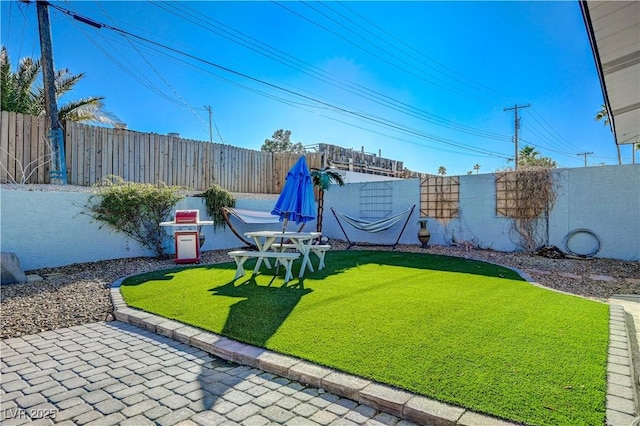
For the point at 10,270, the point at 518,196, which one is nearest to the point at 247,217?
the point at 10,270

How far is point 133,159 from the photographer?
7977 mm

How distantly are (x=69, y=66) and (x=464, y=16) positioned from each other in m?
11.6

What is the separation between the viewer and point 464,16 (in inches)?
333

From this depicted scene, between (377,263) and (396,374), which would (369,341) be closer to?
(396,374)

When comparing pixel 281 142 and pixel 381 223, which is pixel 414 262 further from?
pixel 281 142

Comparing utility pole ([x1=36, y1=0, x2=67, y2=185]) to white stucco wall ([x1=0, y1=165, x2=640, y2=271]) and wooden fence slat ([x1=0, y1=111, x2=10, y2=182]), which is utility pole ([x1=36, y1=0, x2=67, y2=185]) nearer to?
wooden fence slat ([x1=0, y1=111, x2=10, y2=182])

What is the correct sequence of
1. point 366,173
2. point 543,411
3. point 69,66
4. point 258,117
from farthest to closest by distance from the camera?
point 366,173 → point 258,117 → point 69,66 → point 543,411

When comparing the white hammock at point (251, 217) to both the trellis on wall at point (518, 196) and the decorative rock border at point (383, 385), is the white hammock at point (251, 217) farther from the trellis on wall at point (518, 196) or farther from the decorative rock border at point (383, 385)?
the trellis on wall at point (518, 196)

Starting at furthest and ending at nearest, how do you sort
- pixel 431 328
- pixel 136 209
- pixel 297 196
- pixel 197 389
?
pixel 136 209
pixel 297 196
pixel 431 328
pixel 197 389

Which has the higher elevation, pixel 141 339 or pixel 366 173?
pixel 366 173

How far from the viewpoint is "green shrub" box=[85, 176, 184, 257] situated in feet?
21.2

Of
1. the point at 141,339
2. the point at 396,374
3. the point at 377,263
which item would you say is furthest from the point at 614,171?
the point at 141,339

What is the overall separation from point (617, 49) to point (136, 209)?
747 centimetres

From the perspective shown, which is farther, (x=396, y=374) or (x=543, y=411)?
(x=396, y=374)
